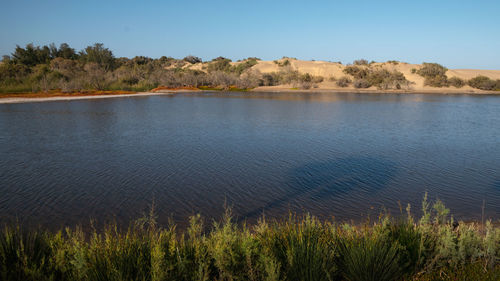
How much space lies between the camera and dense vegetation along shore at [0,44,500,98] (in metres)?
48.4

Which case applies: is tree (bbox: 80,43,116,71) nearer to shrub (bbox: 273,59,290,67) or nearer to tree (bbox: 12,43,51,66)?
tree (bbox: 12,43,51,66)

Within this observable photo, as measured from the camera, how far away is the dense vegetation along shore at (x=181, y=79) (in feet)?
159

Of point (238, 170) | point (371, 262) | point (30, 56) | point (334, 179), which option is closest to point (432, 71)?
point (334, 179)

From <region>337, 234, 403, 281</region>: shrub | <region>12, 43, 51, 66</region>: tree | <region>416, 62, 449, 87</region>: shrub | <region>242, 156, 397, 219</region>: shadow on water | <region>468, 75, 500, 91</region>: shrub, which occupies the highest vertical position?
<region>12, 43, 51, 66</region>: tree

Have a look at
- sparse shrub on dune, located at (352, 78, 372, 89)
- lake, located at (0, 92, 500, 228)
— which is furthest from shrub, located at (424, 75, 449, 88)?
lake, located at (0, 92, 500, 228)

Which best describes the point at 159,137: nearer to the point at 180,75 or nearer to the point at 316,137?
the point at 316,137

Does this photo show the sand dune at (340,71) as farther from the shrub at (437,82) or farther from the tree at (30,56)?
the tree at (30,56)

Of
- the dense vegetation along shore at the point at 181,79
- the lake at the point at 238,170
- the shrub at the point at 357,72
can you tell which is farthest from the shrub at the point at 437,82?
the lake at the point at 238,170

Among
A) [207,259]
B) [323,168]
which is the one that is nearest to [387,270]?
[207,259]

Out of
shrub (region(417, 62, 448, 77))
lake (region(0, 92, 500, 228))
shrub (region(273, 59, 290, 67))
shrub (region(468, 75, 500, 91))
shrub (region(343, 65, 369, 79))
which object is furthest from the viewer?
shrub (region(273, 59, 290, 67))

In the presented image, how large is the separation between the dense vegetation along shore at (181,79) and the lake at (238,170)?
110ft

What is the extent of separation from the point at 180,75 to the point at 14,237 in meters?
66.9

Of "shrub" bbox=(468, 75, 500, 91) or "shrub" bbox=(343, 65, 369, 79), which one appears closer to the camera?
"shrub" bbox=(468, 75, 500, 91)

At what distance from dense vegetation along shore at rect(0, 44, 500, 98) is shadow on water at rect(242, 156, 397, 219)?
4192 cm
